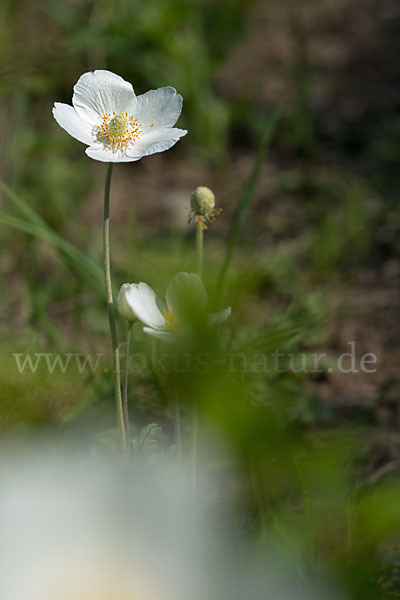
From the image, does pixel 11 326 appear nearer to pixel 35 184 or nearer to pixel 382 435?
pixel 35 184

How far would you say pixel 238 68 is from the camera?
2742 mm

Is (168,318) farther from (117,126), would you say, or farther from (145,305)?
(117,126)

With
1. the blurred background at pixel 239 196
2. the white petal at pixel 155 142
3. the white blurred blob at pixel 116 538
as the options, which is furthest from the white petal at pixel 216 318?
the blurred background at pixel 239 196

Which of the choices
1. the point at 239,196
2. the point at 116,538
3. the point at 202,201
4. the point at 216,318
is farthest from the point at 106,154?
the point at 239,196

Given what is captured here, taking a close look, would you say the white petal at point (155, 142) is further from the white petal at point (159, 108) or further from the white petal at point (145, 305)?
the white petal at point (145, 305)

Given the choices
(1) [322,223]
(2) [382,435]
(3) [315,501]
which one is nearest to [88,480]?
(3) [315,501]

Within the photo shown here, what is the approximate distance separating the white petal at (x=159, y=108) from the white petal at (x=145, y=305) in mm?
202

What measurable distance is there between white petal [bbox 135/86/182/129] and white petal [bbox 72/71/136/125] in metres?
0.01

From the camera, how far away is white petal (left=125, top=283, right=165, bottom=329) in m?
0.78

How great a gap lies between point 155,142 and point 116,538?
0.58 metres

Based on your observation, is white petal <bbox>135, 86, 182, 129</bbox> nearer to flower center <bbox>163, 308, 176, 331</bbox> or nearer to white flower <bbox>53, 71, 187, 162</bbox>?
white flower <bbox>53, 71, 187, 162</bbox>

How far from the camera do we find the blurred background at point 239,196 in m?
1.24

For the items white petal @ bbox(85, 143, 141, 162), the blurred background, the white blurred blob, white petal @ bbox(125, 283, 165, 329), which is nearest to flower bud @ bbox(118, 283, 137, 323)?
white petal @ bbox(125, 283, 165, 329)

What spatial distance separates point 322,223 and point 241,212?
0.85 m
